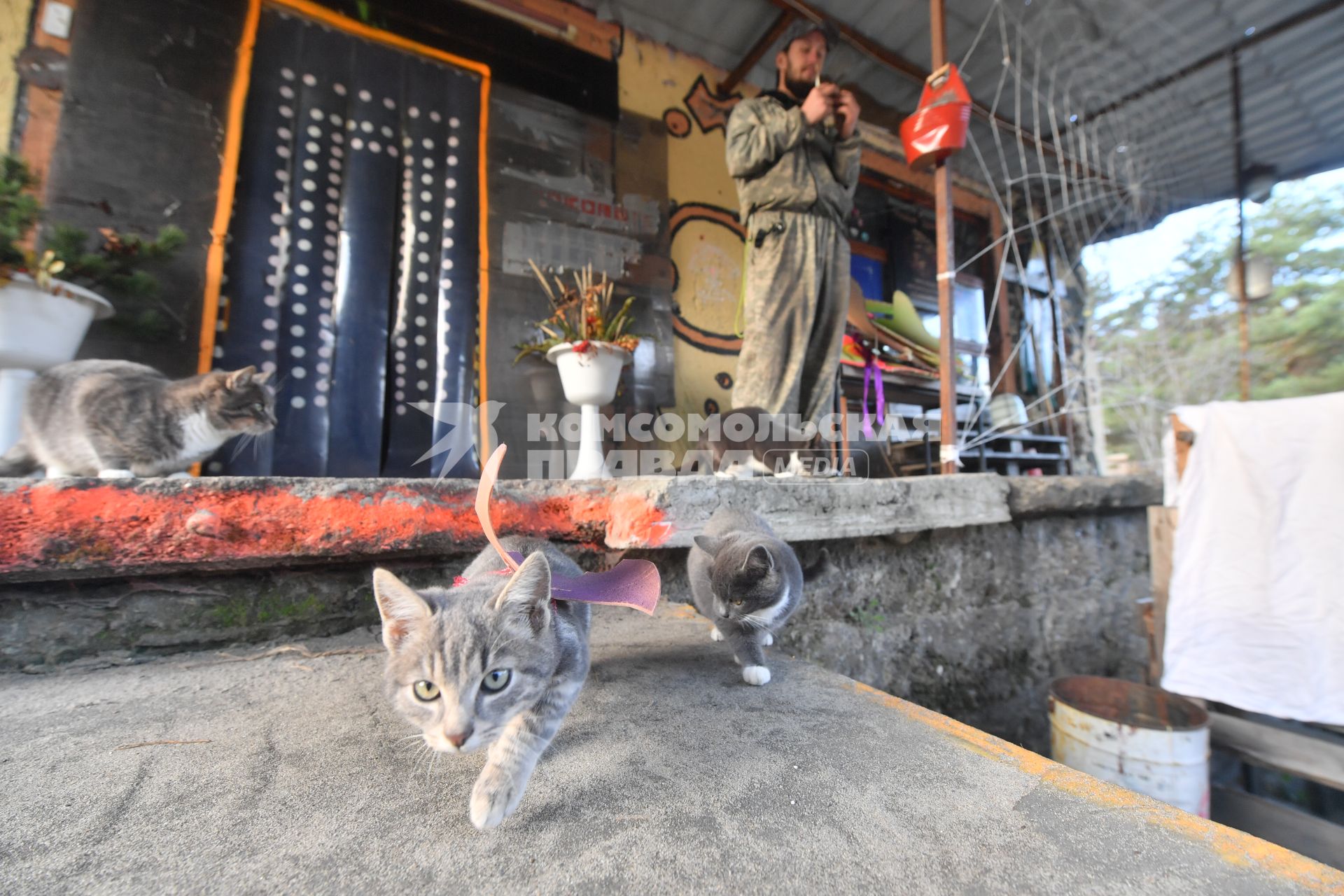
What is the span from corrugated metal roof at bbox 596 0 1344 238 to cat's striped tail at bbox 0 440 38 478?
4.09 m

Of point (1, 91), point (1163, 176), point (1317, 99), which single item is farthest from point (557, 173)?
point (1317, 99)

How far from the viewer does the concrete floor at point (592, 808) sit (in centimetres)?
61

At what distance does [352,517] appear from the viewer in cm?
130

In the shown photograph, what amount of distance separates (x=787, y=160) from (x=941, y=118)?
Result: 28.6 inches

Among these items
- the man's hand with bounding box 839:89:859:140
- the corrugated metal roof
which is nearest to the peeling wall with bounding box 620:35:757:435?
the corrugated metal roof

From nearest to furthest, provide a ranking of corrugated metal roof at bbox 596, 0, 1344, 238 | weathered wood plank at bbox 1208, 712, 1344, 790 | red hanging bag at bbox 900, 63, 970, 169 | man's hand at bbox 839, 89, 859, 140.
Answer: weathered wood plank at bbox 1208, 712, 1344, 790, red hanging bag at bbox 900, 63, 970, 169, man's hand at bbox 839, 89, 859, 140, corrugated metal roof at bbox 596, 0, 1344, 238

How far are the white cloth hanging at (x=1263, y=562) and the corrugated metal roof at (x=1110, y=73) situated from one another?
212 cm

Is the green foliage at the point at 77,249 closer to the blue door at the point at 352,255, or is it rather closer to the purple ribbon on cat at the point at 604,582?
the blue door at the point at 352,255

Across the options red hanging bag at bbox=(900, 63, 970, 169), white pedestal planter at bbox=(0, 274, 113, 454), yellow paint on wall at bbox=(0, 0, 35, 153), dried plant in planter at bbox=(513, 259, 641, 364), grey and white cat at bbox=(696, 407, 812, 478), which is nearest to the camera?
white pedestal planter at bbox=(0, 274, 113, 454)

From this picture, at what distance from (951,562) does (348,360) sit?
309 centimetres

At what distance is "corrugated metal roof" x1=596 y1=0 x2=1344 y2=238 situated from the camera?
3629 millimetres

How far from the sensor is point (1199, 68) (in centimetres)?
396

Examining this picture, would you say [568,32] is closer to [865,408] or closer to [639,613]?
[865,408]

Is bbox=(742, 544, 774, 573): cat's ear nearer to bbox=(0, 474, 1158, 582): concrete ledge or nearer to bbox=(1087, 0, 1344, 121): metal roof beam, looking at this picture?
bbox=(0, 474, 1158, 582): concrete ledge
